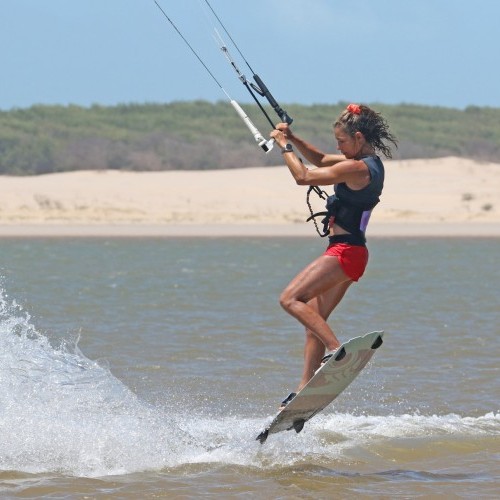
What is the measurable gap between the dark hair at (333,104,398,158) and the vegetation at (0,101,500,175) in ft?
119

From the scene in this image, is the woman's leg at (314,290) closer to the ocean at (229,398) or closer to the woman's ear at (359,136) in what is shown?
the woman's ear at (359,136)

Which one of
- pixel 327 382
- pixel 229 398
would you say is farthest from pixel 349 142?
pixel 229 398

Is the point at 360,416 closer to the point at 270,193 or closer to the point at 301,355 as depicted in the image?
the point at 301,355

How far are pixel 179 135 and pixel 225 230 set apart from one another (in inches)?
784

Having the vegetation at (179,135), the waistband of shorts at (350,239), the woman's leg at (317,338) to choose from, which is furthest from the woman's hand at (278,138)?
the vegetation at (179,135)

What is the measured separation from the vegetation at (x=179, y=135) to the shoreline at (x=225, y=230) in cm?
1111

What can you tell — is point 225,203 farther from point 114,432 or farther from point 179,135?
point 114,432

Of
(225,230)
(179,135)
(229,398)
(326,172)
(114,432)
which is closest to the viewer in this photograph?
(326,172)

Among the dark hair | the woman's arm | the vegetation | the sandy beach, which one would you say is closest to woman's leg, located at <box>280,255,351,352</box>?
the woman's arm

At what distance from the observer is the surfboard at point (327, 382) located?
23.4 feet

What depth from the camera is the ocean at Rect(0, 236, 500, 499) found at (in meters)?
7.24

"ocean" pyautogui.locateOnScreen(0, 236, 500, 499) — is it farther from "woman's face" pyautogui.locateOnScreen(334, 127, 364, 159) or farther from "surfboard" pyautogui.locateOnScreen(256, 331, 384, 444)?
"woman's face" pyautogui.locateOnScreen(334, 127, 364, 159)

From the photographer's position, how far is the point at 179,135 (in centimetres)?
5153

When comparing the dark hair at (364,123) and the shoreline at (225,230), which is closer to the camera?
the dark hair at (364,123)
